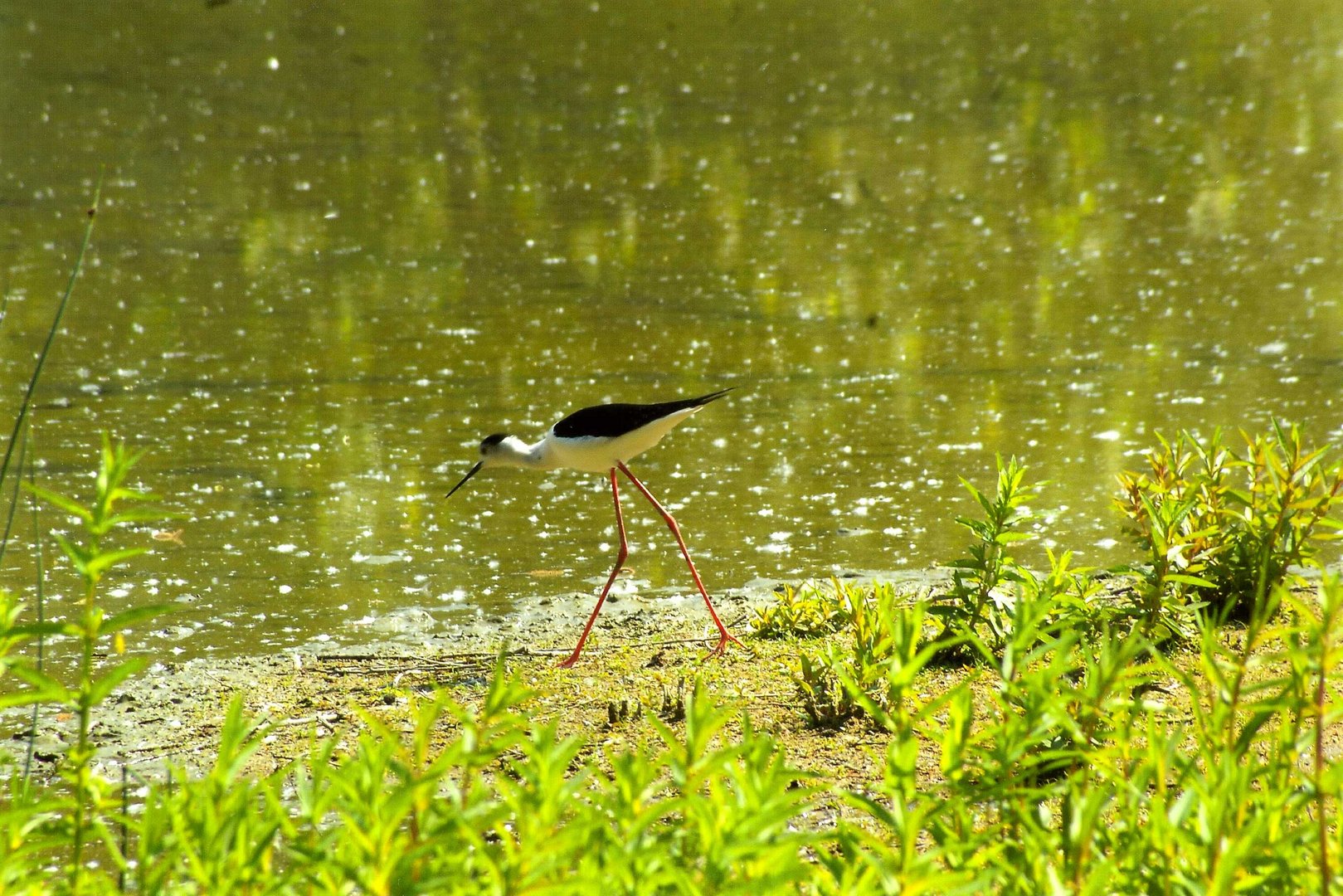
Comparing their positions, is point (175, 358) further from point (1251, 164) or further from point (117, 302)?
point (1251, 164)

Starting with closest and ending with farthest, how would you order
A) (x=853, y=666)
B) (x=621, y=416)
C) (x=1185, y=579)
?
(x=1185, y=579) < (x=853, y=666) < (x=621, y=416)

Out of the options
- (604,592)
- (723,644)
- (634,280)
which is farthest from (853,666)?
(634,280)

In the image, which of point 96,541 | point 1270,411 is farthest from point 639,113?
point 96,541

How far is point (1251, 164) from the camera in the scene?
10.3 meters

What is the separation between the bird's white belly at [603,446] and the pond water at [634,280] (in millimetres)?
395

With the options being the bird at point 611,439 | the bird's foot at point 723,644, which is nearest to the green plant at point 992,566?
the bird's foot at point 723,644

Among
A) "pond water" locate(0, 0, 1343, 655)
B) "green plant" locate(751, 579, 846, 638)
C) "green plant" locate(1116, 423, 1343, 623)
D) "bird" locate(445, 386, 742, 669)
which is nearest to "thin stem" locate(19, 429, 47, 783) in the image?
"pond water" locate(0, 0, 1343, 655)

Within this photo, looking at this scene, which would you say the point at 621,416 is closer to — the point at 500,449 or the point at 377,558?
the point at 500,449

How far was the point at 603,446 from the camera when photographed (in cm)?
470

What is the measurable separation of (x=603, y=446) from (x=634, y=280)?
370 centimetres

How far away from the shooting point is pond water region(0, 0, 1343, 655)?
17.4 feet

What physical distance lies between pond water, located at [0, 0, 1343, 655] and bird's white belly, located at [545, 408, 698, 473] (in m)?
0.39

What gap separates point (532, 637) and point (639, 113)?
8.07 meters

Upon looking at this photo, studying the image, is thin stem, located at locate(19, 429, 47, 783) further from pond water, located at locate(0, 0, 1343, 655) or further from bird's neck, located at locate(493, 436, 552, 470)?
bird's neck, located at locate(493, 436, 552, 470)
